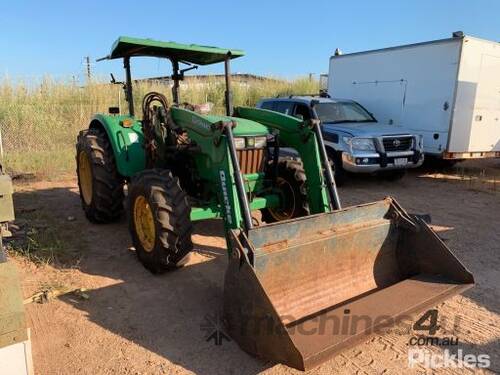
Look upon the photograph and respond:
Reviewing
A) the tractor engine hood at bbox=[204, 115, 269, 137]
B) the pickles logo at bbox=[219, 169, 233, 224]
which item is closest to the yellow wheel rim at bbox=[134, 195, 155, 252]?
the pickles logo at bbox=[219, 169, 233, 224]

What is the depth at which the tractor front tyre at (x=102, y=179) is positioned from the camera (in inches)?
195

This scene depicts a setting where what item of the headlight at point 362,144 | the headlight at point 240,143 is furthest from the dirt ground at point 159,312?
the headlight at point 362,144

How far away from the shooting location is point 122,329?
3.18m

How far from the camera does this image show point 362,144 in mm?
7957

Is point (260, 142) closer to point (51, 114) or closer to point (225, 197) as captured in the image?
point (225, 197)

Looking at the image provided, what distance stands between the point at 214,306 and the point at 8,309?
1.69 metres

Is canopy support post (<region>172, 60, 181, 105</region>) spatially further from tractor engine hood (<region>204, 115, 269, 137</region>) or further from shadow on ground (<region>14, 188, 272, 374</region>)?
shadow on ground (<region>14, 188, 272, 374</region>)

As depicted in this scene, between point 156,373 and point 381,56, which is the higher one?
point 381,56

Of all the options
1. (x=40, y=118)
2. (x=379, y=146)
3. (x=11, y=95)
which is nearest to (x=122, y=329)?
(x=379, y=146)

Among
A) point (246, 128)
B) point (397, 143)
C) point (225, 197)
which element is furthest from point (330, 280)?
point (397, 143)

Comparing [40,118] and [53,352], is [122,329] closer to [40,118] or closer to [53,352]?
[53,352]

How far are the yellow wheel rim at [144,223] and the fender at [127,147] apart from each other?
905 mm

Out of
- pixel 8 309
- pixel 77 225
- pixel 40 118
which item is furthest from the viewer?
pixel 40 118

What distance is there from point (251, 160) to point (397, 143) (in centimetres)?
490
